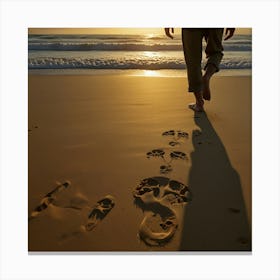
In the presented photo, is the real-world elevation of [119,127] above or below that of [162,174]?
above

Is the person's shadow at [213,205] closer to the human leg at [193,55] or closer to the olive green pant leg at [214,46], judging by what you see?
the human leg at [193,55]

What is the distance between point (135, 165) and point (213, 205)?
1.24ft

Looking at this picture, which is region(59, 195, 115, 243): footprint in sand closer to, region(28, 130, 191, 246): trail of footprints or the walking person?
region(28, 130, 191, 246): trail of footprints

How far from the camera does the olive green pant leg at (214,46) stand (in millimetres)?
1966

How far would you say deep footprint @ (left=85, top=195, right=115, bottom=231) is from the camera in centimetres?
187

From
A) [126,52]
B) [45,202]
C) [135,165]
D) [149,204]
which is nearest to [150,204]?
[149,204]

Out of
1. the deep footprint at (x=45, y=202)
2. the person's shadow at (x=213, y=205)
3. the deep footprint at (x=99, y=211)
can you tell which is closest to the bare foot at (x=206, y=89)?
the person's shadow at (x=213, y=205)

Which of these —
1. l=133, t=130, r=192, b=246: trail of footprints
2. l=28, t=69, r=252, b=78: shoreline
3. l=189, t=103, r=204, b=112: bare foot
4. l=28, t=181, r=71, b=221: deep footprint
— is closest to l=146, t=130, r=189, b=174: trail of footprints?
l=133, t=130, r=192, b=246: trail of footprints

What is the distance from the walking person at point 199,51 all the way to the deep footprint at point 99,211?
1.96 feet
